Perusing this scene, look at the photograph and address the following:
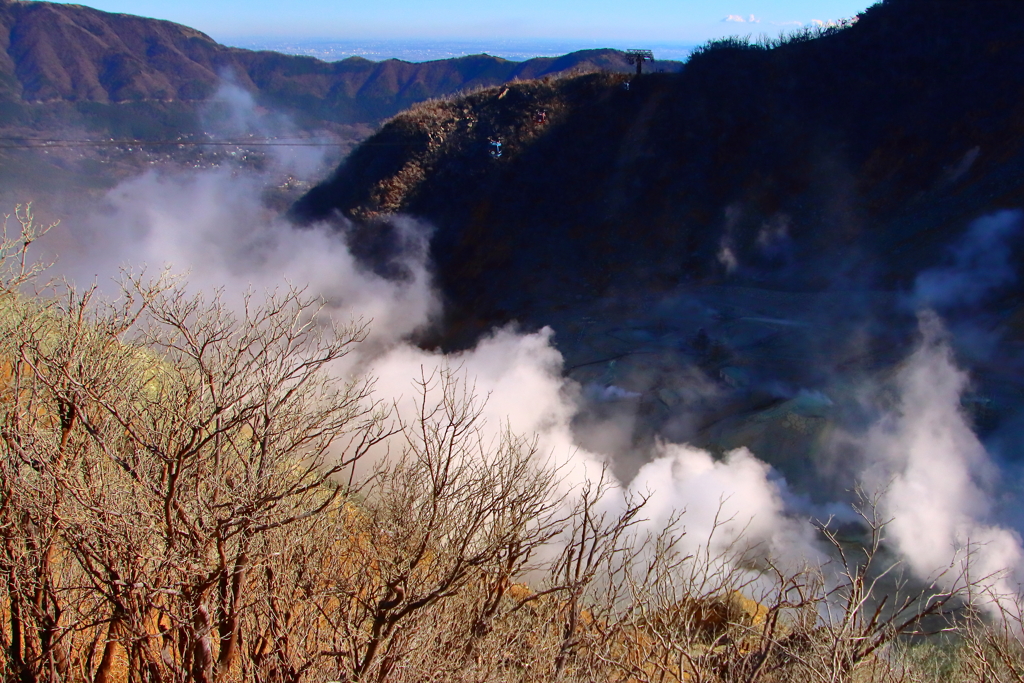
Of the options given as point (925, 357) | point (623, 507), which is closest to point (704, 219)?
point (925, 357)

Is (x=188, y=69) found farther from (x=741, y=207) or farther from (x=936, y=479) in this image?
(x=936, y=479)

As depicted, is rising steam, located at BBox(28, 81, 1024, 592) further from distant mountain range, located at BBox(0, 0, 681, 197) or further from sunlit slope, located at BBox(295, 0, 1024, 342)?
distant mountain range, located at BBox(0, 0, 681, 197)

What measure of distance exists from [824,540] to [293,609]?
646 cm

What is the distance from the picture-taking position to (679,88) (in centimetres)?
2002

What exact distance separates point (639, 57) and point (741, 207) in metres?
7.55

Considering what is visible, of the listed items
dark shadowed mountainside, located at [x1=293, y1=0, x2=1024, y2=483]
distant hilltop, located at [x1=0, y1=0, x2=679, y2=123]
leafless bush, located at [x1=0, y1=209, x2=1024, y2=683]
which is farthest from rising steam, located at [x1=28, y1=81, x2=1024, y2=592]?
distant hilltop, located at [x1=0, y1=0, x2=679, y2=123]

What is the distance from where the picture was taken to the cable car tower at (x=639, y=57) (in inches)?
829

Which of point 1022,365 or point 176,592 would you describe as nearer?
point 176,592

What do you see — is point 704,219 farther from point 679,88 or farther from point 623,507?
point 623,507

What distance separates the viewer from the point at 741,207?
16.3 metres

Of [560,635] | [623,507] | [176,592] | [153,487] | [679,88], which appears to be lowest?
[623,507]

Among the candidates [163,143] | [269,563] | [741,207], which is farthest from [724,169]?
[269,563]

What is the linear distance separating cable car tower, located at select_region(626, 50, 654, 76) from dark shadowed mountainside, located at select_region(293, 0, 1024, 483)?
0.56 metres

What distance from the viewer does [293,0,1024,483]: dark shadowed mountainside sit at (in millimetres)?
11555
